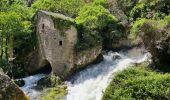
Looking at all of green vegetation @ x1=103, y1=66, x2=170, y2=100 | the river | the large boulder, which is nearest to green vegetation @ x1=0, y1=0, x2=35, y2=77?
the river

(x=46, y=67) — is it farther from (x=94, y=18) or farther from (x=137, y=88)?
Result: (x=137, y=88)

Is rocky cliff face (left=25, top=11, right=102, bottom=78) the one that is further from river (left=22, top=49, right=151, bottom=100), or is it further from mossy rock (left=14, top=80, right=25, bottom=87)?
mossy rock (left=14, top=80, right=25, bottom=87)

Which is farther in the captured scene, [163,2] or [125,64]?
[163,2]

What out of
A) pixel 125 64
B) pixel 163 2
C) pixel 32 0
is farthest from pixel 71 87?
pixel 32 0

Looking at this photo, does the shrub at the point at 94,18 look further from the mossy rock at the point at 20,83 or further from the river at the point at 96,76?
the mossy rock at the point at 20,83

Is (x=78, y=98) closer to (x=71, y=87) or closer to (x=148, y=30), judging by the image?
(x=71, y=87)

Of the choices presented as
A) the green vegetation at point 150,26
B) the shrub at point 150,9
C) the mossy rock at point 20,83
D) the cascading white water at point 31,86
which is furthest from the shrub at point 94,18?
the green vegetation at point 150,26

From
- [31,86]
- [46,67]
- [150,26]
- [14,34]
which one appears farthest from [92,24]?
[150,26]
